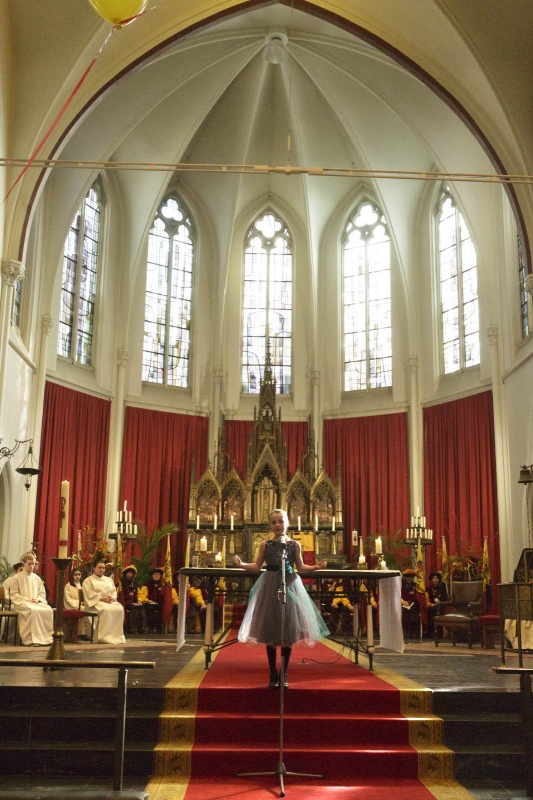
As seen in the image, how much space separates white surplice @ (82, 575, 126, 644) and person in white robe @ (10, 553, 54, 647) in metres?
0.70

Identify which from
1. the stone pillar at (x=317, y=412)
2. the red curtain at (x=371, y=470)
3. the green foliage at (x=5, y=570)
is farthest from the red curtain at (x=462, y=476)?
the green foliage at (x=5, y=570)

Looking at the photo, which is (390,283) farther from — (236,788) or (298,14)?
(236,788)

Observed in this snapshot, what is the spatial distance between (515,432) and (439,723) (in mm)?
9667

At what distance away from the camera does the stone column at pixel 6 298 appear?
42.1ft

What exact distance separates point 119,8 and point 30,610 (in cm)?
895

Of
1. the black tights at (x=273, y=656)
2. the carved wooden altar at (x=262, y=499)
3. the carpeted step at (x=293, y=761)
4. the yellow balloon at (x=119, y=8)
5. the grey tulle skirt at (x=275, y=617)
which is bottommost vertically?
the carpeted step at (x=293, y=761)

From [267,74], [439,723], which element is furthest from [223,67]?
[439,723]

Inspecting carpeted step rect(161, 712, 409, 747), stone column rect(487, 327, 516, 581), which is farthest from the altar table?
stone column rect(487, 327, 516, 581)

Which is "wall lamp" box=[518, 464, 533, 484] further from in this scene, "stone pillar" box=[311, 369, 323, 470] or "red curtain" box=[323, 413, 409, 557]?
"stone pillar" box=[311, 369, 323, 470]

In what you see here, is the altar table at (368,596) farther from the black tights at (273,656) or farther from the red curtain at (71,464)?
the red curtain at (71,464)

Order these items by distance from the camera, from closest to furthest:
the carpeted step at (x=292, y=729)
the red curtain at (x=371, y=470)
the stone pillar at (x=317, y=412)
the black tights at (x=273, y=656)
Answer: the carpeted step at (x=292, y=729) < the black tights at (x=273, y=656) < the red curtain at (x=371, y=470) < the stone pillar at (x=317, y=412)

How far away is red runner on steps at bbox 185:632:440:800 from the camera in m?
5.61

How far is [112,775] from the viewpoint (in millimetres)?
5906

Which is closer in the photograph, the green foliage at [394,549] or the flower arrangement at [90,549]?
the flower arrangement at [90,549]
